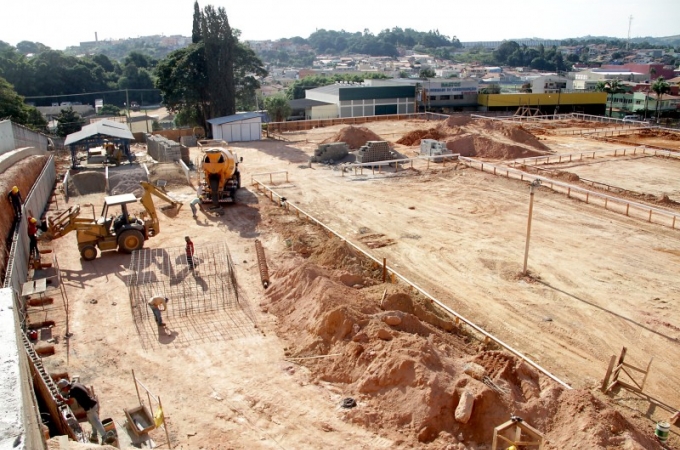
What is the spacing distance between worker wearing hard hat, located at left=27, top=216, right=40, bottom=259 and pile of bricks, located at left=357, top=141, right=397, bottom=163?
20423mm

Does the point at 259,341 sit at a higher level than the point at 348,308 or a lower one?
lower

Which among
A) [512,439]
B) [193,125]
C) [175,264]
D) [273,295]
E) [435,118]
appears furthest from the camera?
[435,118]

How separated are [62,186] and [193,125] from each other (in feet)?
82.2

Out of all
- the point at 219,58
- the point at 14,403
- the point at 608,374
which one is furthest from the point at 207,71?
the point at 14,403

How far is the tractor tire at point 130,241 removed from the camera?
63.0 feet

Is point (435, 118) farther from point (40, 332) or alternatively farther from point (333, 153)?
point (40, 332)

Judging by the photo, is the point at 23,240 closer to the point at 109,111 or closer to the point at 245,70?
the point at 245,70

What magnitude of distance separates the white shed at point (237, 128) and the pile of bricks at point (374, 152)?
541 inches

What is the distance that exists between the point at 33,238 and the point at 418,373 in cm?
1467

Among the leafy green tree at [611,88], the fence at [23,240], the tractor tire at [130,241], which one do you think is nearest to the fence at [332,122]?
the leafy green tree at [611,88]

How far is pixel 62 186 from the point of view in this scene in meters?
30.9

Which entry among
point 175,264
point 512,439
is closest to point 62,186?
point 175,264

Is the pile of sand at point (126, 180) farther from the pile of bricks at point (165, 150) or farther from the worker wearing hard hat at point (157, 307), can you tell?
the worker wearing hard hat at point (157, 307)

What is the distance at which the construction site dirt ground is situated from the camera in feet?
35.4
